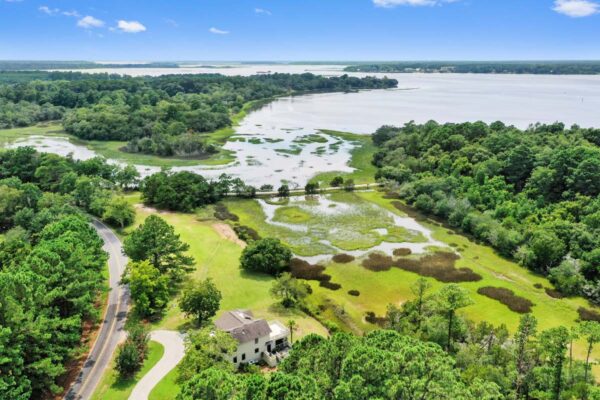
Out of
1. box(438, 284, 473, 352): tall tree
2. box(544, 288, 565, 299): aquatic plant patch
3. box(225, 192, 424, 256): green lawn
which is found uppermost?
box(438, 284, 473, 352): tall tree

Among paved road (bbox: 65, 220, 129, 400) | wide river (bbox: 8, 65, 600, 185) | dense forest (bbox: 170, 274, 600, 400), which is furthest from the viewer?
wide river (bbox: 8, 65, 600, 185)

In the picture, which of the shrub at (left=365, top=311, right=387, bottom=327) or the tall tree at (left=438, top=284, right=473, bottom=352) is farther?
the shrub at (left=365, top=311, right=387, bottom=327)

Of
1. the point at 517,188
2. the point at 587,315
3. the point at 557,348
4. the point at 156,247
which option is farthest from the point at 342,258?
the point at 517,188

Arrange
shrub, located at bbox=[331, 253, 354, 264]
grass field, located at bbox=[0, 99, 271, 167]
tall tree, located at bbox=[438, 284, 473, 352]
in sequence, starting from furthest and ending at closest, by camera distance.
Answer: grass field, located at bbox=[0, 99, 271, 167]
shrub, located at bbox=[331, 253, 354, 264]
tall tree, located at bbox=[438, 284, 473, 352]

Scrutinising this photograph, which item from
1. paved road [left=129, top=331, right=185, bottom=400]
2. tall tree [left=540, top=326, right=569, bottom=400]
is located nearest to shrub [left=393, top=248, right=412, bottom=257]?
tall tree [left=540, top=326, right=569, bottom=400]

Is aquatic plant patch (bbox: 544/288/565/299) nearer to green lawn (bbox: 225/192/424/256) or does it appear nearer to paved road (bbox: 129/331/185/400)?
green lawn (bbox: 225/192/424/256)

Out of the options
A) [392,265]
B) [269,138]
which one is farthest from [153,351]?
[269,138]
